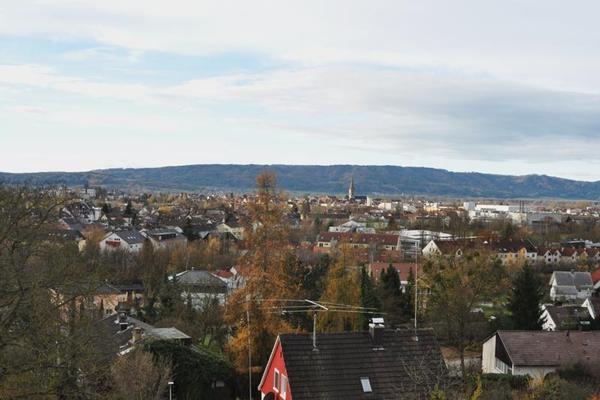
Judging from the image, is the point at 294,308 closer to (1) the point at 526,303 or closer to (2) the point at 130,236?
(1) the point at 526,303

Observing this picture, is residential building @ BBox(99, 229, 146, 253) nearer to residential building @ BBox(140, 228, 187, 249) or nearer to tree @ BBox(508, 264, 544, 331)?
residential building @ BBox(140, 228, 187, 249)

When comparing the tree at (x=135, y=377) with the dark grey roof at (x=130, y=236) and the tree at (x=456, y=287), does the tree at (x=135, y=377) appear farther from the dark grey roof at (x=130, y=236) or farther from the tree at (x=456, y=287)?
the dark grey roof at (x=130, y=236)

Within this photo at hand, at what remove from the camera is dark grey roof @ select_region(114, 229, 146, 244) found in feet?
261

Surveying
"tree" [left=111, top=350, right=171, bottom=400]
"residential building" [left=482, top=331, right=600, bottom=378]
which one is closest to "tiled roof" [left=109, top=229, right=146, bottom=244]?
"residential building" [left=482, top=331, right=600, bottom=378]

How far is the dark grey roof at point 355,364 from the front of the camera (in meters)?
20.7

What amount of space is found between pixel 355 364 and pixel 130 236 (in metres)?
64.1

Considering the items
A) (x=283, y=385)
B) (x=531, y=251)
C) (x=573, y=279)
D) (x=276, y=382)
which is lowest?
(x=573, y=279)

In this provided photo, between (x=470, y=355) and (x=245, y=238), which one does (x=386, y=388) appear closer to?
(x=245, y=238)

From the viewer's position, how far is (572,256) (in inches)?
3196

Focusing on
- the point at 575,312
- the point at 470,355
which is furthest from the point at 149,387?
the point at 575,312

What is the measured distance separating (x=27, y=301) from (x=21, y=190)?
2287 millimetres

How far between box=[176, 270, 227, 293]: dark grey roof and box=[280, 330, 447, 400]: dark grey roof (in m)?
22.8

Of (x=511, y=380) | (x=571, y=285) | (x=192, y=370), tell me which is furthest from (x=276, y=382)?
(x=571, y=285)

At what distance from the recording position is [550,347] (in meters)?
29.7
